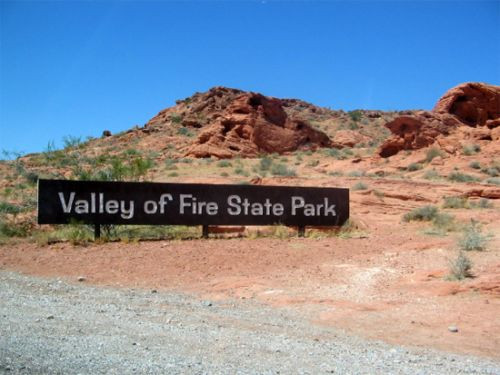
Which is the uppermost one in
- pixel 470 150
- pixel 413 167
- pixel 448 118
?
pixel 448 118

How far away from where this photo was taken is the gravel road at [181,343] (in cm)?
Result: 518

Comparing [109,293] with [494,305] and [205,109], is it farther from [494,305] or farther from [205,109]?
[205,109]

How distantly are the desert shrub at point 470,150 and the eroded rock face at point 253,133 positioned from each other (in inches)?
624

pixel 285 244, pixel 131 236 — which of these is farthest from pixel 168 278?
pixel 131 236

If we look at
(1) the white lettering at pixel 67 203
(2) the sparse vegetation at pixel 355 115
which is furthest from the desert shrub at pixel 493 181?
(2) the sparse vegetation at pixel 355 115

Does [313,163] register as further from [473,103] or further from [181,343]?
[181,343]

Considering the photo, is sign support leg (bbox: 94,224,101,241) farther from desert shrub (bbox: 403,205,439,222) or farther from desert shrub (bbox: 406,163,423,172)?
desert shrub (bbox: 406,163,423,172)

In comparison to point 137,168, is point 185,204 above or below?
below

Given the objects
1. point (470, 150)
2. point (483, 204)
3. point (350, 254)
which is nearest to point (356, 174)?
point (470, 150)

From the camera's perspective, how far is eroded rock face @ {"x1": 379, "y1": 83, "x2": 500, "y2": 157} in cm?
3647

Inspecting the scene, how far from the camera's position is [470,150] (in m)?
33.4

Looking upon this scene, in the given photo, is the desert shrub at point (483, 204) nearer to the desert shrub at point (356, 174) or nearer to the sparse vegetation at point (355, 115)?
the desert shrub at point (356, 174)

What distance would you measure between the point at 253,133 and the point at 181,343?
39645mm

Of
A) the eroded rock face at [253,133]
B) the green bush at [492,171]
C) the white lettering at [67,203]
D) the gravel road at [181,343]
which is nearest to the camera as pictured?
the gravel road at [181,343]
